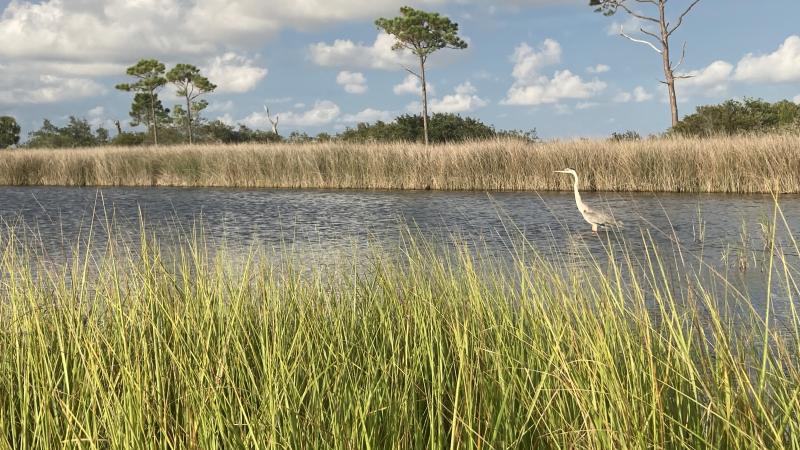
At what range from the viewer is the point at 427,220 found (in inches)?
407

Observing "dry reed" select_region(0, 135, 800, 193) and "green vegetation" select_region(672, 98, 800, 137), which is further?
"green vegetation" select_region(672, 98, 800, 137)

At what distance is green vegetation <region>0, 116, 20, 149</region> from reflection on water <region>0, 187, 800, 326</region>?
35.9m

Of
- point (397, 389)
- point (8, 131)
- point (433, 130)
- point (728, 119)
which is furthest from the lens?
point (8, 131)

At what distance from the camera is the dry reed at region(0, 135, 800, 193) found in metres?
14.2

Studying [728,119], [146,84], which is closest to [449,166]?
[728,119]

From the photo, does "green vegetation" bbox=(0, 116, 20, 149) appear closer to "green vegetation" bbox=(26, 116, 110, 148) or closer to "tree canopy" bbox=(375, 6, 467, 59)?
"green vegetation" bbox=(26, 116, 110, 148)

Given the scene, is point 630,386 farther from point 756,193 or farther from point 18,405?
point 756,193

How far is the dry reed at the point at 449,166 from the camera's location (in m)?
14.2

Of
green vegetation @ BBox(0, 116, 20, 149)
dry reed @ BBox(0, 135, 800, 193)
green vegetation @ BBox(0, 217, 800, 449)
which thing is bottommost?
green vegetation @ BBox(0, 217, 800, 449)

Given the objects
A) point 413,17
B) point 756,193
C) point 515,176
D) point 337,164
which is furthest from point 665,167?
point 413,17

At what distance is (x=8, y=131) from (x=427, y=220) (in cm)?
4874

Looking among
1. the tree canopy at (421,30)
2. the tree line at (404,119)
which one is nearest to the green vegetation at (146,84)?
the tree line at (404,119)

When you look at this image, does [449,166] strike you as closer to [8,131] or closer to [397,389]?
[397,389]

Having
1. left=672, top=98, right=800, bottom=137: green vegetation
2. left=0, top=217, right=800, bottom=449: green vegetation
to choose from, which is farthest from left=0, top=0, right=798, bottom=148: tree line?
left=0, top=217, right=800, bottom=449: green vegetation
